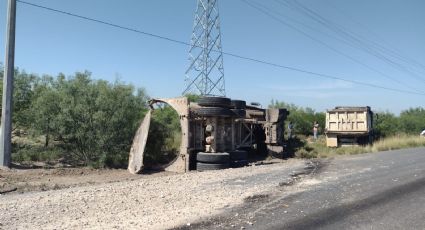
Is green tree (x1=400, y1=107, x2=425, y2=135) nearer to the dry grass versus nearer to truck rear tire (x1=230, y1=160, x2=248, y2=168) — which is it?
the dry grass

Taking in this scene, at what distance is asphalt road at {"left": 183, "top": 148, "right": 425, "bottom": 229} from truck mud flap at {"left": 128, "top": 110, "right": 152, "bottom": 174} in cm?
518

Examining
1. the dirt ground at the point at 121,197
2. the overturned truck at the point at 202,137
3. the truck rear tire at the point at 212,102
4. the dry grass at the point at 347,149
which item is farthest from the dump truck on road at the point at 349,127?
the dirt ground at the point at 121,197

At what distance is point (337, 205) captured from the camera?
8141 mm

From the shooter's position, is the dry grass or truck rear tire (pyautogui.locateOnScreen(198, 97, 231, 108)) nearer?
truck rear tire (pyautogui.locateOnScreen(198, 97, 231, 108))

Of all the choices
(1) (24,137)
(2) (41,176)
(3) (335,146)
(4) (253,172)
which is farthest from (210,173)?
(3) (335,146)

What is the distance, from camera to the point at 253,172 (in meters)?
12.9

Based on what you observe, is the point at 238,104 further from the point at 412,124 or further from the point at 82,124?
the point at 412,124

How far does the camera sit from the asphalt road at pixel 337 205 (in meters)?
6.84

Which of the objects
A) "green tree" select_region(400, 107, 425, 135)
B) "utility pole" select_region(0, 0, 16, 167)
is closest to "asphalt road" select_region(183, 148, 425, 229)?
"utility pole" select_region(0, 0, 16, 167)

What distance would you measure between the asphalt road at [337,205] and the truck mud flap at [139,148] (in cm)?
518

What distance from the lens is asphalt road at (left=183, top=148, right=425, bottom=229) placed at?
6.84 metres

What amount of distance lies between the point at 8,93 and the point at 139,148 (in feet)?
15.4

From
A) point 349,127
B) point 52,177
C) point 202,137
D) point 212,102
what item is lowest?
point 52,177

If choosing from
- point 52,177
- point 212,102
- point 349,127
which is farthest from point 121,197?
point 349,127
